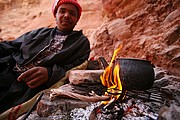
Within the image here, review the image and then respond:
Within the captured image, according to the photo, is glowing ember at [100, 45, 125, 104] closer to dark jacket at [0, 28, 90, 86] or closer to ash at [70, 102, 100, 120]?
ash at [70, 102, 100, 120]

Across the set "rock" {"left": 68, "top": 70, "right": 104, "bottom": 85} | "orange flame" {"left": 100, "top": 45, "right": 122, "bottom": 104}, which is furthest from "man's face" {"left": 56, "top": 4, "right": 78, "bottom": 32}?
"orange flame" {"left": 100, "top": 45, "right": 122, "bottom": 104}

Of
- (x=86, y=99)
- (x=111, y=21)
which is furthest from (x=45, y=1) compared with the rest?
(x=86, y=99)

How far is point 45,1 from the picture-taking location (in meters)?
5.79

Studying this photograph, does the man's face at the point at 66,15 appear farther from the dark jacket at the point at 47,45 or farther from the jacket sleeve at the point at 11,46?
the jacket sleeve at the point at 11,46

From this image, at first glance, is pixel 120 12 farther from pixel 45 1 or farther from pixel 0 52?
pixel 45 1

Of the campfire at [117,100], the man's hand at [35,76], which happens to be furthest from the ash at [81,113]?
the man's hand at [35,76]

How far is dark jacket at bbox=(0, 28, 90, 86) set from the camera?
214 cm

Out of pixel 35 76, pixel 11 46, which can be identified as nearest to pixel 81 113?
pixel 35 76

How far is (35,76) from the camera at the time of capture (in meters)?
1.91

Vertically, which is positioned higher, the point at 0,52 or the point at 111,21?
the point at 111,21

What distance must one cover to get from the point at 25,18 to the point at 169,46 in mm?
4495

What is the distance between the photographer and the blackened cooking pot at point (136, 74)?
4.58 ft

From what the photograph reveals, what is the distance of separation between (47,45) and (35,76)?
0.56 m

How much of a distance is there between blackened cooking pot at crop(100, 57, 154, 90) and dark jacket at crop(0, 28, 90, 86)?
2.89 ft
